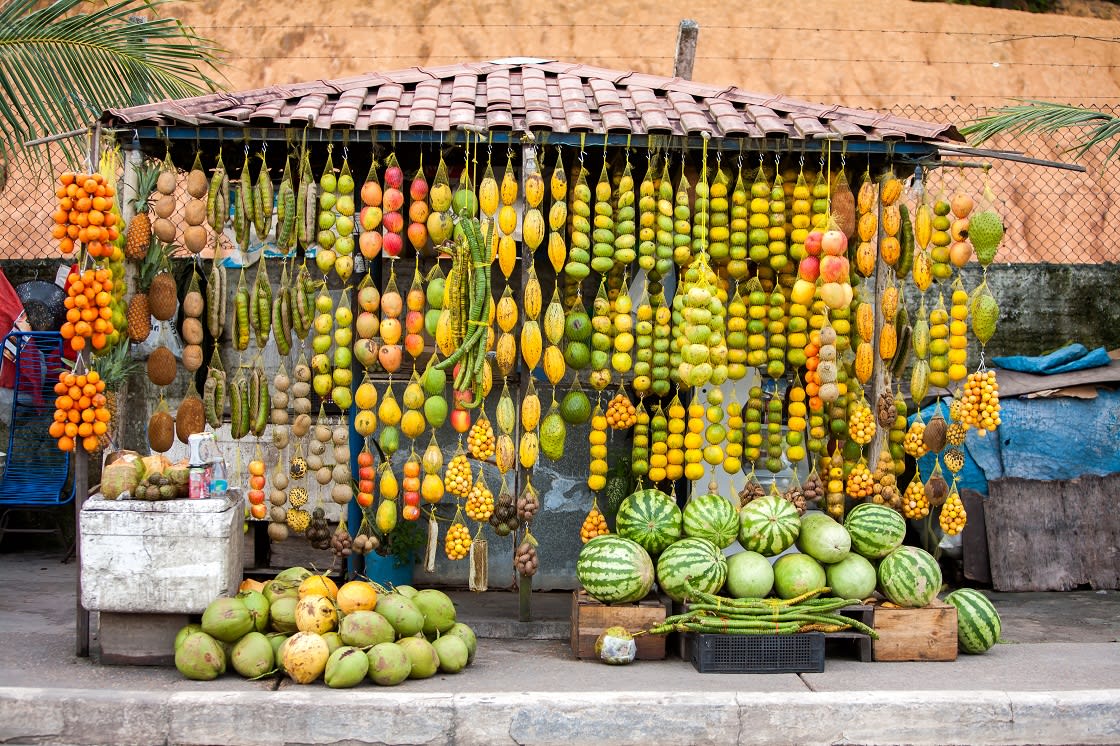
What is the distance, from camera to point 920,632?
591 centimetres

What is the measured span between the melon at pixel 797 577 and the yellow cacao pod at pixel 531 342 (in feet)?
5.90

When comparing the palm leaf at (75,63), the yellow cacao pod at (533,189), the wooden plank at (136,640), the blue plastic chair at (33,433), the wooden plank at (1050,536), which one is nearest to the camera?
the wooden plank at (136,640)

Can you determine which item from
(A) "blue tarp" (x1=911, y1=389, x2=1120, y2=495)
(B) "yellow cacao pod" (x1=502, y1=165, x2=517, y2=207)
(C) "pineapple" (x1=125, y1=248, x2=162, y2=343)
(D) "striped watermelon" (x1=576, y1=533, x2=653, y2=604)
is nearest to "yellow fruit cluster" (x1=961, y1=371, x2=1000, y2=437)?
(A) "blue tarp" (x1=911, y1=389, x2=1120, y2=495)

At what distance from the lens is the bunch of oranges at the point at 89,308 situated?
563 centimetres

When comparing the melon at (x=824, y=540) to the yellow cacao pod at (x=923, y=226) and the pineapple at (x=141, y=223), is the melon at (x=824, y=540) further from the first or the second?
the pineapple at (x=141, y=223)

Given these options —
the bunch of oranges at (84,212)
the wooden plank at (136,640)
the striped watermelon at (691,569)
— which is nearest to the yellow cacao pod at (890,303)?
the striped watermelon at (691,569)

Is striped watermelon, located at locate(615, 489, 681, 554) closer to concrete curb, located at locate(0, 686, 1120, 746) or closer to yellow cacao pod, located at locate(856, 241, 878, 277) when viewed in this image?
concrete curb, located at locate(0, 686, 1120, 746)

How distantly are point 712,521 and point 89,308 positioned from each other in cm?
350

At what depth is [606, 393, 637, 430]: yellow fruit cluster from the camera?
6.53 meters

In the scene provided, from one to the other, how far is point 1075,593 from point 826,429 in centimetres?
260

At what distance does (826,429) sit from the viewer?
6727 millimetres

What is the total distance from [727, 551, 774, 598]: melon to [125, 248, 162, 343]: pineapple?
358 centimetres

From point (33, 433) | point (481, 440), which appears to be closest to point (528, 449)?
point (481, 440)

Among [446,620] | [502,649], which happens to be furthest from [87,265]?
[502,649]
